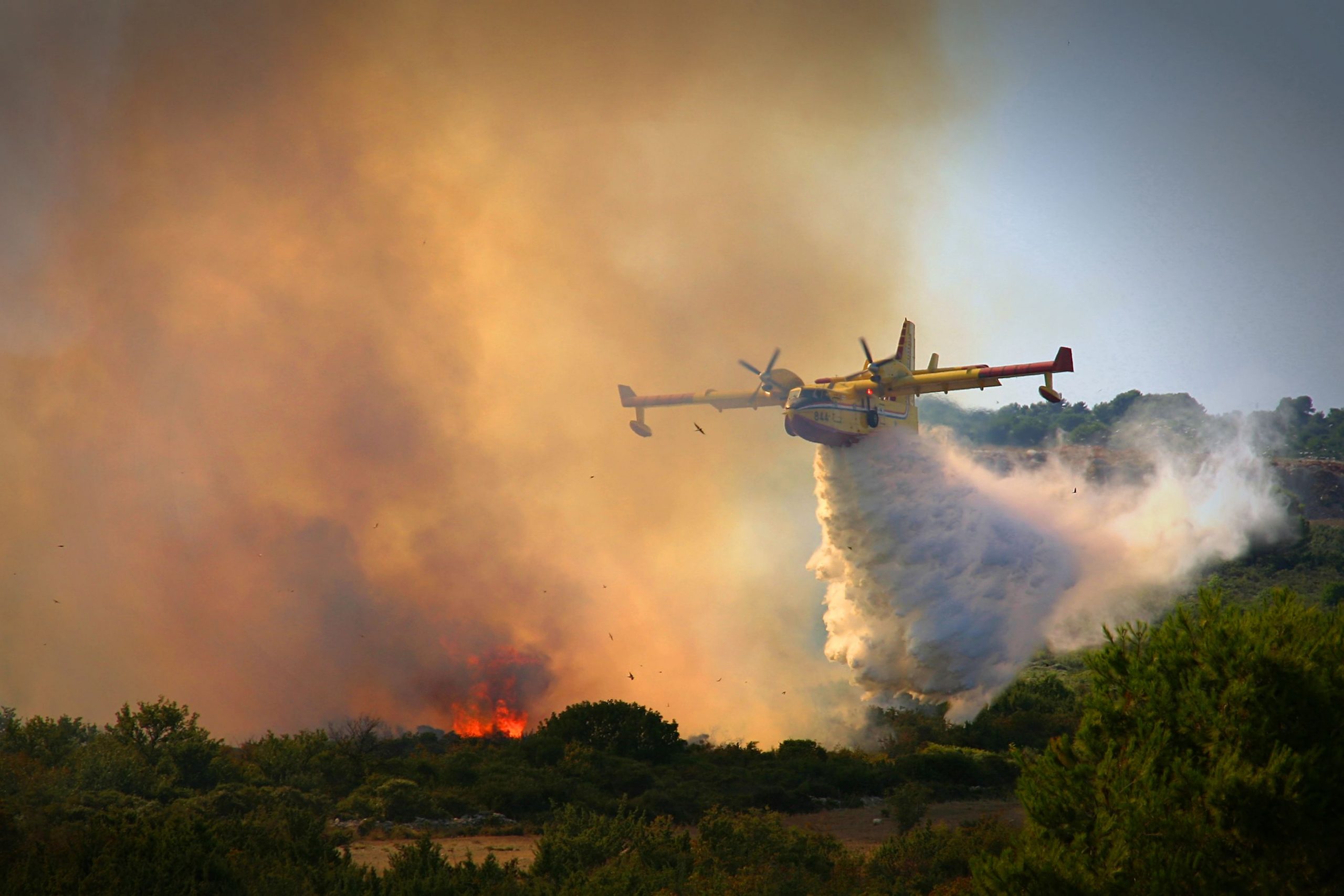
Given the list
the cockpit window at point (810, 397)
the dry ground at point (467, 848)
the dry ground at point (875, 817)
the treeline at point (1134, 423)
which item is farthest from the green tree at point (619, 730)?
the treeline at point (1134, 423)

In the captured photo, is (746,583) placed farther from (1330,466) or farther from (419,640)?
(1330,466)

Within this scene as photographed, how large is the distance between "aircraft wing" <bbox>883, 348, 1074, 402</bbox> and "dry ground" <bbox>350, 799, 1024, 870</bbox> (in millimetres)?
18559

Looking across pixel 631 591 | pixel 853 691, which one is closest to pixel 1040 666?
pixel 853 691

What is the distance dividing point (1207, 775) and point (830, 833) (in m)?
17.4

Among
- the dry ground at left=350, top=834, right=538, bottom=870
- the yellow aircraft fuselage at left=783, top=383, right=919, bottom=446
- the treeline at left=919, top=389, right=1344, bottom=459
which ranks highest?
the treeline at left=919, top=389, right=1344, bottom=459

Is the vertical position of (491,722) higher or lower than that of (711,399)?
lower

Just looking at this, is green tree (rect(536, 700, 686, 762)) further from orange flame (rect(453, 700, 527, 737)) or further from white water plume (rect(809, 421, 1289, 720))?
white water plume (rect(809, 421, 1289, 720))

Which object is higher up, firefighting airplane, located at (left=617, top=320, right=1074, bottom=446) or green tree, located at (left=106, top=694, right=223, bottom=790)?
firefighting airplane, located at (left=617, top=320, right=1074, bottom=446)

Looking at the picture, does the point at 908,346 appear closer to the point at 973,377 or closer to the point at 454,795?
the point at 973,377

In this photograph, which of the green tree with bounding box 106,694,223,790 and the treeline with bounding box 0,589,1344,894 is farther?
the green tree with bounding box 106,694,223,790

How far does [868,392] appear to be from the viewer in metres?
51.9

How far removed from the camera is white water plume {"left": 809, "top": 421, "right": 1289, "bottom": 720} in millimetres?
50875

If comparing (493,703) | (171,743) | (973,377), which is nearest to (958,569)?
(973,377)

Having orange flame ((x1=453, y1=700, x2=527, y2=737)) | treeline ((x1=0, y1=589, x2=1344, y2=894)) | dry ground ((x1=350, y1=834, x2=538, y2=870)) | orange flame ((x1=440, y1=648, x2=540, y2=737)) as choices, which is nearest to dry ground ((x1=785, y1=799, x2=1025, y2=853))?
treeline ((x1=0, y1=589, x2=1344, y2=894))
